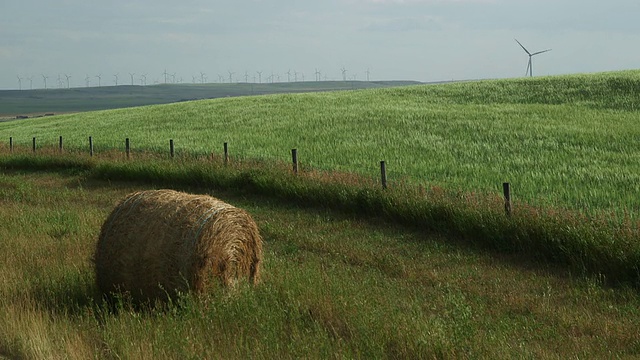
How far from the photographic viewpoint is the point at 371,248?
41.1 feet

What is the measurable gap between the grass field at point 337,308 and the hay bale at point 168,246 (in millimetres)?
294

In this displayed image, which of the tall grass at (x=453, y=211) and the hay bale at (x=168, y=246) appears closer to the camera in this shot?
the hay bale at (x=168, y=246)

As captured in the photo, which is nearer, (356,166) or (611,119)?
(356,166)

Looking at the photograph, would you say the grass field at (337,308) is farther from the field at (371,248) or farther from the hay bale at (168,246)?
the hay bale at (168,246)

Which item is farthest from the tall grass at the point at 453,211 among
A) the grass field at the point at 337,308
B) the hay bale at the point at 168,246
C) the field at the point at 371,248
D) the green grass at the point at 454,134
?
the hay bale at the point at 168,246

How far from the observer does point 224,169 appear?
65.7 ft

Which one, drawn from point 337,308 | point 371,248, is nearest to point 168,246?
point 337,308

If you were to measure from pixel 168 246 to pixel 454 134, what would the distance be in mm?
21866

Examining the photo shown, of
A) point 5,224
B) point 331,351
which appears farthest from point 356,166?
point 331,351

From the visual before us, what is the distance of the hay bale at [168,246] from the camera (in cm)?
860

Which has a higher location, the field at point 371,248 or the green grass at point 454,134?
the green grass at point 454,134

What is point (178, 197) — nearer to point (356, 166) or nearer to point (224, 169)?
point (224, 169)

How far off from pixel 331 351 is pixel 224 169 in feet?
45.2

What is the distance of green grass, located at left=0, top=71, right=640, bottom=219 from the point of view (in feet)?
59.0
